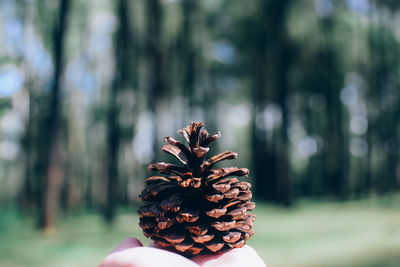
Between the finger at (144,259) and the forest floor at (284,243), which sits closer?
the finger at (144,259)

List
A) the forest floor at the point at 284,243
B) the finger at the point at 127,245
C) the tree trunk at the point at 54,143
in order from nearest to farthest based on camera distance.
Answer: the finger at the point at 127,245 → the forest floor at the point at 284,243 → the tree trunk at the point at 54,143

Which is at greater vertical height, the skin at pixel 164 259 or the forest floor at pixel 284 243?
the skin at pixel 164 259

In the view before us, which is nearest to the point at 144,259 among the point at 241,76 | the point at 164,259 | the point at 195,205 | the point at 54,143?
the point at 164,259

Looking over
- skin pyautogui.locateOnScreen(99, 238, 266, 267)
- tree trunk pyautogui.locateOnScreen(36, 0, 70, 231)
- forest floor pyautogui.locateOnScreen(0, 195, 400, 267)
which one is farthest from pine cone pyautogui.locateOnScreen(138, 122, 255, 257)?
tree trunk pyautogui.locateOnScreen(36, 0, 70, 231)

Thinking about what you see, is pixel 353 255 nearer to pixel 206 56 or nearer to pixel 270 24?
pixel 270 24

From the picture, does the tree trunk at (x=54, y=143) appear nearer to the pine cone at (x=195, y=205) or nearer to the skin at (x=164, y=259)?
the pine cone at (x=195, y=205)

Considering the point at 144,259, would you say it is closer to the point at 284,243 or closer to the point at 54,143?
the point at 284,243

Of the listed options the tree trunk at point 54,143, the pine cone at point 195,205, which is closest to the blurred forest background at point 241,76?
the tree trunk at point 54,143
